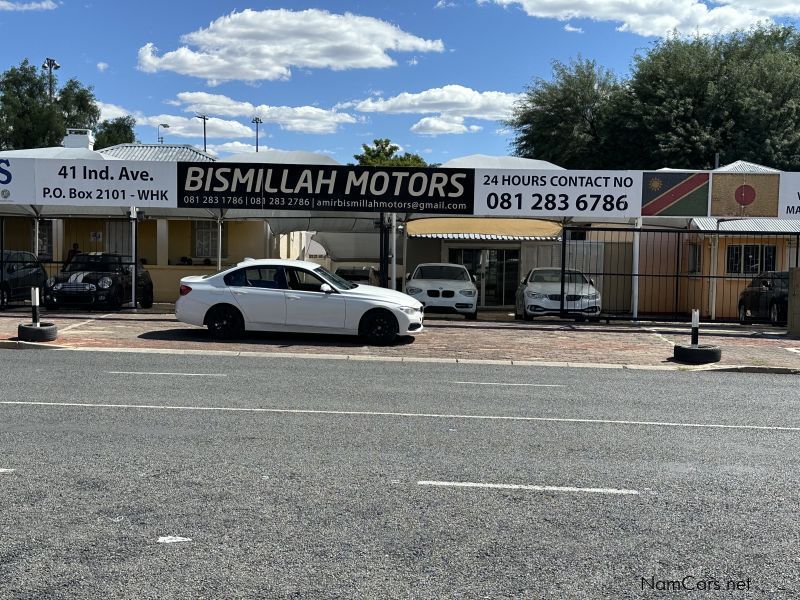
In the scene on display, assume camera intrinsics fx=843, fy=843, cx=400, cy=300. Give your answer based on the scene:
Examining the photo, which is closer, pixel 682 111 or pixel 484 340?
pixel 484 340

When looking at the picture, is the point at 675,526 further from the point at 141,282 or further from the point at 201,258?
the point at 201,258

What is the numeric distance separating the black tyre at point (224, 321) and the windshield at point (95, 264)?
6.65 m

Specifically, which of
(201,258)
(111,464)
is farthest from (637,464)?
(201,258)

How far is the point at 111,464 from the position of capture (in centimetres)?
651

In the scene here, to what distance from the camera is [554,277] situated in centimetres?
2212

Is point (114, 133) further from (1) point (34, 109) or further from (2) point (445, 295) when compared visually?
(2) point (445, 295)

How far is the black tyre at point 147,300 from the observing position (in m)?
23.5

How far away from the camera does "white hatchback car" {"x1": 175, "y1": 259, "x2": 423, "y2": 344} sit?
50.2ft

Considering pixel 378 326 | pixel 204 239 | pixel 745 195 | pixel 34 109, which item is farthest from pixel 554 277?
pixel 34 109

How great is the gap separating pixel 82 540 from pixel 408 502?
2067 millimetres

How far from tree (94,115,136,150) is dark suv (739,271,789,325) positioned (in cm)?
4546
